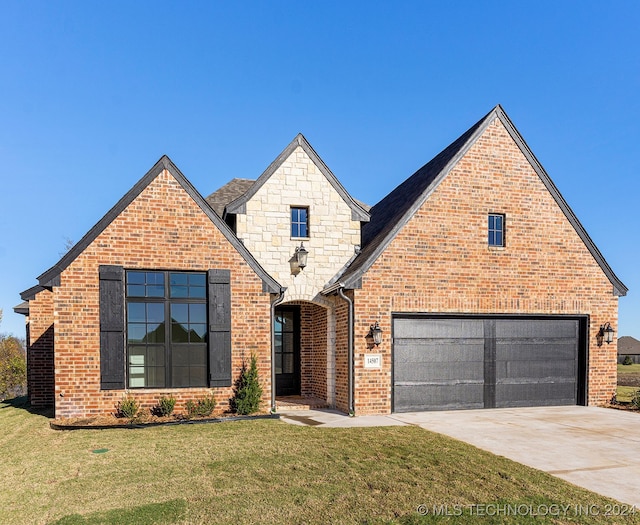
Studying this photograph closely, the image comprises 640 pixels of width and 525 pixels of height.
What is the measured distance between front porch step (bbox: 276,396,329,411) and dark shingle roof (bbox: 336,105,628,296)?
3180 millimetres

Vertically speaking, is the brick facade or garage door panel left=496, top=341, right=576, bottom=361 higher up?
the brick facade

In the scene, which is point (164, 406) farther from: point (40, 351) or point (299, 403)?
point (40, 351)

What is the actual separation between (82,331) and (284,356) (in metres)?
5.74

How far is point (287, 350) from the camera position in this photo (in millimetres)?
13602

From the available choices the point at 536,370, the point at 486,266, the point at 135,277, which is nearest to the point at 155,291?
the point at 135,277

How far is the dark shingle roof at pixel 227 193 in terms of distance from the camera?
14.0 meters

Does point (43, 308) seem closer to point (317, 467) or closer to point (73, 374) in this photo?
point (73, 374)

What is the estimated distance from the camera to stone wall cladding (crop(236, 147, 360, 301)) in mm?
11812

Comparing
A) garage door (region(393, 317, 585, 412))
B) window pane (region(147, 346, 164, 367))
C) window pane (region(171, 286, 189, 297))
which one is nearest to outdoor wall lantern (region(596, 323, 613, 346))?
garage door (region(393, 317, 585, 412))

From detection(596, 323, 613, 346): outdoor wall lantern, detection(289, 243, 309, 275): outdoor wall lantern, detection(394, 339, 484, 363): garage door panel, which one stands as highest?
detection(289, 243, 309, 275): outdoor wall lantern

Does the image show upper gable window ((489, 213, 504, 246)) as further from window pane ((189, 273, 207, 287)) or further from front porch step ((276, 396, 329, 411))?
window pane ((189, 273, 207, 287))

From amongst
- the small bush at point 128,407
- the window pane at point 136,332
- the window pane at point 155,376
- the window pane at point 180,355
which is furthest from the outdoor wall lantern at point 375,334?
the small bush at point 128,407

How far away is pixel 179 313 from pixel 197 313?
1.30ft

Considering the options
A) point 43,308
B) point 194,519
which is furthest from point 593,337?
point 43,308
